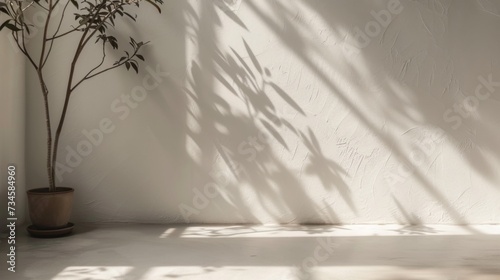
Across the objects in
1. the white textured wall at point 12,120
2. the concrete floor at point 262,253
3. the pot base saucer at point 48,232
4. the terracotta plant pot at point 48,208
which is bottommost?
the concrete floor at point 262,253

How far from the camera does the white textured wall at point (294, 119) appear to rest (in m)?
3.54

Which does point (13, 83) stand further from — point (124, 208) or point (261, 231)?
point (261, 231)

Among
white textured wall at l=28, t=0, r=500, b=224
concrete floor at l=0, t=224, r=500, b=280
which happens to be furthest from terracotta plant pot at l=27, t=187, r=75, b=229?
white textured wall at l=28, t=0, r=500, b=224

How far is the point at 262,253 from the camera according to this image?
2912 mm

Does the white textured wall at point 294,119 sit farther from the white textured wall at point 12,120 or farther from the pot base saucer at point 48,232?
the pot base saucer at point 48,232

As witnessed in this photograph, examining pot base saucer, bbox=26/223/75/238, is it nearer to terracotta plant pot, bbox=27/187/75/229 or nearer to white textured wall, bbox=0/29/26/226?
terracotta plant pot, bbox=27/187/75/229

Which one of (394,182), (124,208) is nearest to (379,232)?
(394,182)

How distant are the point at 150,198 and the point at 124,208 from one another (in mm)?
171

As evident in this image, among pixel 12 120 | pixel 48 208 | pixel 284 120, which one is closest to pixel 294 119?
pixel 284 120

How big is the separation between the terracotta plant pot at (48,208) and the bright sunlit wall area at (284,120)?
26 cm

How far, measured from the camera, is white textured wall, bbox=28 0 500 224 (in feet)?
11.6

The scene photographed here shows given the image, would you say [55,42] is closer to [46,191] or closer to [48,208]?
[46,191]

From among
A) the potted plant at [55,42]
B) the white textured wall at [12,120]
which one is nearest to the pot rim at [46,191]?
the potted plant at [55,42]

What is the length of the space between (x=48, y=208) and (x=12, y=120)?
593mm
